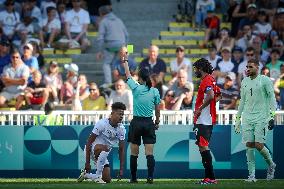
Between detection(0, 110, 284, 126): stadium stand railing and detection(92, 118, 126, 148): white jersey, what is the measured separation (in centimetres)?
325

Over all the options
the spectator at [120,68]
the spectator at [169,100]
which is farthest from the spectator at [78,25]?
the spectator at [169,100]

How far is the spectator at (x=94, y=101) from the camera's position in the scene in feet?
82.9

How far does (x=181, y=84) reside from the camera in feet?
84.3

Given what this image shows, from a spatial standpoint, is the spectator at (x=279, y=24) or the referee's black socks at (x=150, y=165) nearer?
the referee's black socks at (x=150, y=165)

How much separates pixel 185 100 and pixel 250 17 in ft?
15.4

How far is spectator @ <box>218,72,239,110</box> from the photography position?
25.4 m

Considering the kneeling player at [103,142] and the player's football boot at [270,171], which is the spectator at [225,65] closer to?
the player's football boot at [270,171]

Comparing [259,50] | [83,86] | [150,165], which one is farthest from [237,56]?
A: [150,165]

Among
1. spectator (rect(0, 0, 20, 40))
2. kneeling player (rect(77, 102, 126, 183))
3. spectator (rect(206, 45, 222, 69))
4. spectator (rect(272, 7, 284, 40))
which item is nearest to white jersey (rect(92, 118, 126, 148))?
kneeling player (rect(77, 102, 126, 183))

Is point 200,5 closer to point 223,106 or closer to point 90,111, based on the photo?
point 223,106

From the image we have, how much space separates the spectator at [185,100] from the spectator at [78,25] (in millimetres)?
4864

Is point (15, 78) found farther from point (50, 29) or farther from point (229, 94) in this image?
point (229, 94)

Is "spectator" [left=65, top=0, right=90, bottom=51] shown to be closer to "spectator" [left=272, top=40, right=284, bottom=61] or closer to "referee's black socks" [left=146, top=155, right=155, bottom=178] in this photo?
"spectator" [left=272, top=40, right=284, bottom=61]

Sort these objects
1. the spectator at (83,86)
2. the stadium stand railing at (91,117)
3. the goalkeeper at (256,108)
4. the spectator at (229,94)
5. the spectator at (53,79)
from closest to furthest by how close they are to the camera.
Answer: the goalkeeper at (256,108)
the stadium stand railing at (91,117)
the spectator at (229,94)
the spectator at (83,86)
the spectator at (53,79)
